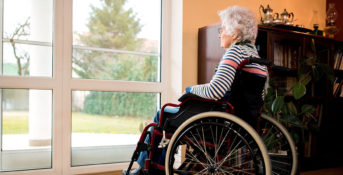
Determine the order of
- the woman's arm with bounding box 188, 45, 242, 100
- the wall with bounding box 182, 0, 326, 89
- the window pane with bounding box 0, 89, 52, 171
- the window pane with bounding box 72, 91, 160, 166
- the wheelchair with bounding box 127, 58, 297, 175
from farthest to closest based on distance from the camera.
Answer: the wall with bounding box 182, 0, 326, 89 < the window pane with bounding box 72, 91, 160, 166 < the window pane with bounding box 0, 89, 52, 171 < the woman's arm with bounding box 188, 45, 242, 100 < the wheelchair with bounding box 127, 58, 297, 175

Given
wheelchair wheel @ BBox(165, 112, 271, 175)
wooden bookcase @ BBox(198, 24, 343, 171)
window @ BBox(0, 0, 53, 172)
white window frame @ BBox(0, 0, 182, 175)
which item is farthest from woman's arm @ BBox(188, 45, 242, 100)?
window @ BBox(0, 0, 53, 172)

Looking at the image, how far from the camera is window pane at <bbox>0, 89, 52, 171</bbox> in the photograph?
2281 millimetres

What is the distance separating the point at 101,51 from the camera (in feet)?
8.73

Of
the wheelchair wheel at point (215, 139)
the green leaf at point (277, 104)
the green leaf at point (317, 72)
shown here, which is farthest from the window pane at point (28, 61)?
the green leaf at point (317, 72)

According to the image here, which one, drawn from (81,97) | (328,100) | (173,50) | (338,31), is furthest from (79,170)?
(338,31)

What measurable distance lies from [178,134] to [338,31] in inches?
123

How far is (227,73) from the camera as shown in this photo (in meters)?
1.46

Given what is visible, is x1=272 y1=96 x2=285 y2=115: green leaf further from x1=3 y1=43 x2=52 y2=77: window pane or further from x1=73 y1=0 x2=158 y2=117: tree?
x1=3 y1=43 x2=52 y2=77: window pane

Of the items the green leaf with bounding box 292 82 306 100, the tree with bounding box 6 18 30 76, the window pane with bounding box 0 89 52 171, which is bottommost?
the window pane with bounding box 0 89 52 171

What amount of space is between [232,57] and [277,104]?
1.13 metres

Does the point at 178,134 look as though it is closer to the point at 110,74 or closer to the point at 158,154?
the point at 158,154

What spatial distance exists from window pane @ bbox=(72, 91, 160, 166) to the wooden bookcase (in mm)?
619

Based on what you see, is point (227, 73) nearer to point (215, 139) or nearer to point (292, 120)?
point (215, 139)

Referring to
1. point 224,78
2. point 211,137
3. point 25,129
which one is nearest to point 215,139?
point 211,137
